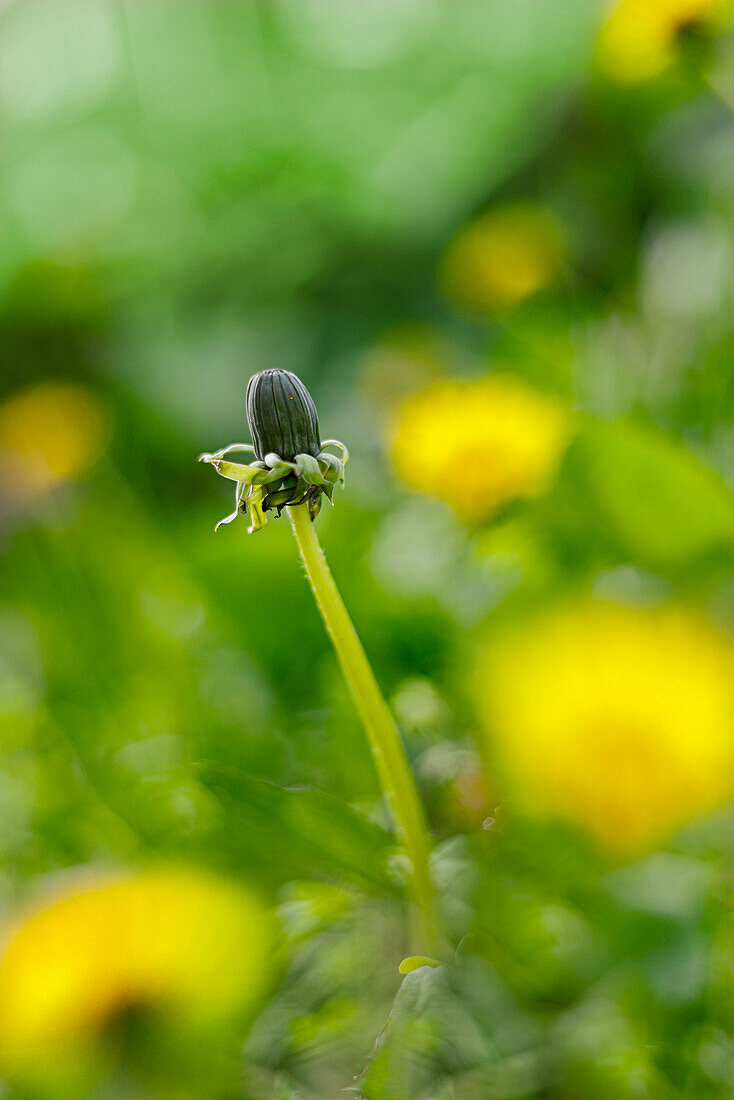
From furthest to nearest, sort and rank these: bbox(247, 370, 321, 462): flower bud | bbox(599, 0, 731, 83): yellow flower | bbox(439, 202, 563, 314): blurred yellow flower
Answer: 1. bbox(439, 202, 563, 314): blurred yellow flower
2. bbox(599, 0, 731, 83): yellow flower
3. bbox(247, 370, 321, 462): flower bud

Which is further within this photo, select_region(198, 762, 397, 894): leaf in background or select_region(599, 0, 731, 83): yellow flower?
select_region(599, 0, 731, 83): yellow flower

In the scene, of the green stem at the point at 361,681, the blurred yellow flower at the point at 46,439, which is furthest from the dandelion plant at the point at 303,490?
the blurred yellow flower at the point at 46,439

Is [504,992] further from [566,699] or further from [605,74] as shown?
[605,74]

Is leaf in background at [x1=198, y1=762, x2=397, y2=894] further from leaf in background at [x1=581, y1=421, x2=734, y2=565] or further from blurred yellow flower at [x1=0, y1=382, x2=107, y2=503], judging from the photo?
blurred yellow flower at [x1=0, y1=382, x2=107, y2=503]

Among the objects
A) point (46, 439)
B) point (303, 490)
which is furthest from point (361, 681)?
point (46, 439)

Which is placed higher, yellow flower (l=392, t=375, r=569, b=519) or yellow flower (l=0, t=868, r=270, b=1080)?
yellow flower (l=392, t=375, r=569, b=519)

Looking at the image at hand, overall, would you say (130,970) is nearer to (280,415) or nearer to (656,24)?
(280,415)

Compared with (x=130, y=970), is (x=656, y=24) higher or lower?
higher

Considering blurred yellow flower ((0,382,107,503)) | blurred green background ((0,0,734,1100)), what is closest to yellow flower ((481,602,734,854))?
blurred green background ((0,0,734,1100))
